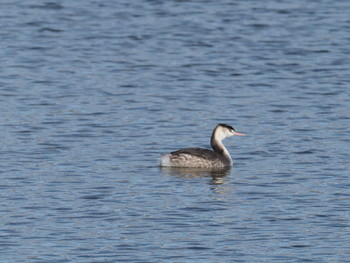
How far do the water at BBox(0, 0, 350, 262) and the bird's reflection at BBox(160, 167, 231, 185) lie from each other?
0.25 ft

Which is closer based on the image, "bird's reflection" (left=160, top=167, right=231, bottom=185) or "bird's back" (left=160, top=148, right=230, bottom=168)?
"bird's reflection" (left=160, top=167, right=231, bottom=185)

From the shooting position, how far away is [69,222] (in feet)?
57.1

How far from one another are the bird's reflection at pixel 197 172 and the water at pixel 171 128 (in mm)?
77

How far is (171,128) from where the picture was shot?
2528 cm

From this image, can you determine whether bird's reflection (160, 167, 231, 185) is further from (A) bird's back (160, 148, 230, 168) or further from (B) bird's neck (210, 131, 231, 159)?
(B) bird's neck (210, 131, 231, 159)

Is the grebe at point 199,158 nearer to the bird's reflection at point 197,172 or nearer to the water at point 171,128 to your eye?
the bird's reflection at point 197,172

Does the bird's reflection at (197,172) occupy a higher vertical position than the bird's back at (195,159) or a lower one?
lower

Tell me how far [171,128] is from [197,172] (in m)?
3.30

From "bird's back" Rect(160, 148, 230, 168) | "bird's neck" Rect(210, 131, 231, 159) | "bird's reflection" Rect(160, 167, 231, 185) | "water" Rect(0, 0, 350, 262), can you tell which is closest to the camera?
"water" Rect(0, 0, 350, 262)

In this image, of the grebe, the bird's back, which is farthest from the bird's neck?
the bird's back

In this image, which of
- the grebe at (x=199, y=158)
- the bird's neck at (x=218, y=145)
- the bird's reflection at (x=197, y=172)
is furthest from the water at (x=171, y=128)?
the bird's neck at (x=218, y=145)

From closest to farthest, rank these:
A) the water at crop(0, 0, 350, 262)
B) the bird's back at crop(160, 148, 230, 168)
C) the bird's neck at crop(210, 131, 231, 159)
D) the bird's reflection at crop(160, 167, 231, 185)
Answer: the water at crop(0, 0, 350, 262) < the bird's reflection at crop(160, 167, 231, 185) < the bird's back at crop(160, 148, 230, 168) < the bird's neck at crop(210, 131, 231, 159)

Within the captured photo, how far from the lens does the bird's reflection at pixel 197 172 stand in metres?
21.5

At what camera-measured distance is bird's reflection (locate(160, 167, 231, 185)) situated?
21.5 meters
